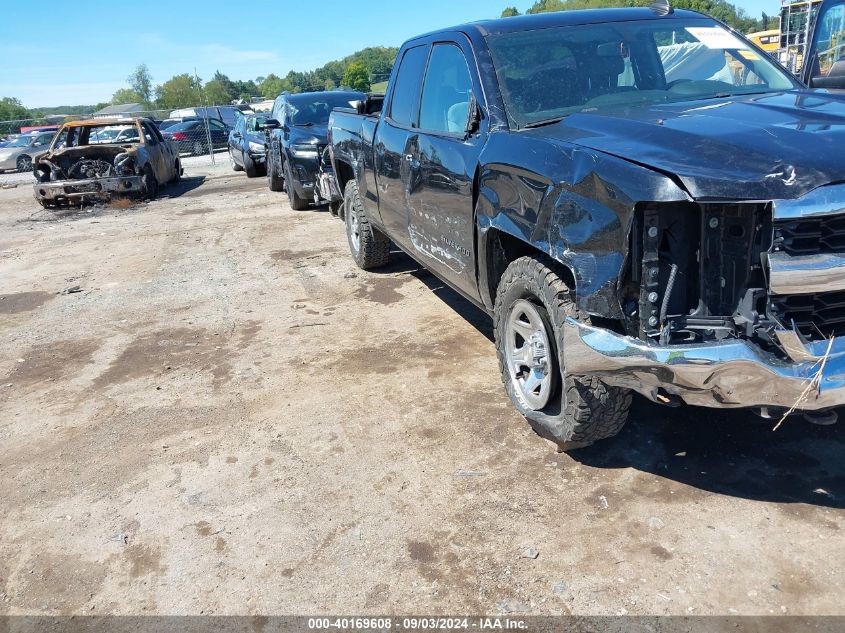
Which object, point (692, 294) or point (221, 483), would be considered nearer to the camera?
point (692, 294)

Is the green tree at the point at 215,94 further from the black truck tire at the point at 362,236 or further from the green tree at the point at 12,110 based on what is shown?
the black truck tire at the point at 362,236

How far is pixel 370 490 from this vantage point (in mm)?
3416

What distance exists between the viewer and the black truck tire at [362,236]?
6898 millimetres

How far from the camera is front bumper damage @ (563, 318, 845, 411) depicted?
8.14 ft

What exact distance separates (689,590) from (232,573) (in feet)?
5.94

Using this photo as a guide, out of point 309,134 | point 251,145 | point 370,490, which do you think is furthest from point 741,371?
point 251,145

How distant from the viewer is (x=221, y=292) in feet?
23.6

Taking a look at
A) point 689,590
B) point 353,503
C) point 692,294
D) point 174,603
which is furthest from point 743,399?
point 174,603

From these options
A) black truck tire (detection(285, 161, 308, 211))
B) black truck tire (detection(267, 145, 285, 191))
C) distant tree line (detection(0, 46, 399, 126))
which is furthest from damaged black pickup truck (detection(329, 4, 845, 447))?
distant tree line (detection(0, 46, 399, 126))

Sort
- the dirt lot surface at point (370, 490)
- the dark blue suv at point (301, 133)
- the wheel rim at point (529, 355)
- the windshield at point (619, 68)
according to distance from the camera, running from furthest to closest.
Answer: the dark blue suv at point (301, 133), the windshield at point (619, 68), the wheel rim at point (529, 355), the dirt lot surface at point (370, 490)

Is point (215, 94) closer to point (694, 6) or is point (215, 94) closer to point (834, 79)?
point (694, 6)

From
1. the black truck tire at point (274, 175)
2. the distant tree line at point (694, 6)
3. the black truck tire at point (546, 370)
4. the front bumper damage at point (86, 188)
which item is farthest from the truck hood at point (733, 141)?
the distant tree line at point (694, 6)

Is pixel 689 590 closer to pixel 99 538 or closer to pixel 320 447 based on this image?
pixel 320 447

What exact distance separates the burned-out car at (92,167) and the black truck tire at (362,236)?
27.7 feet
